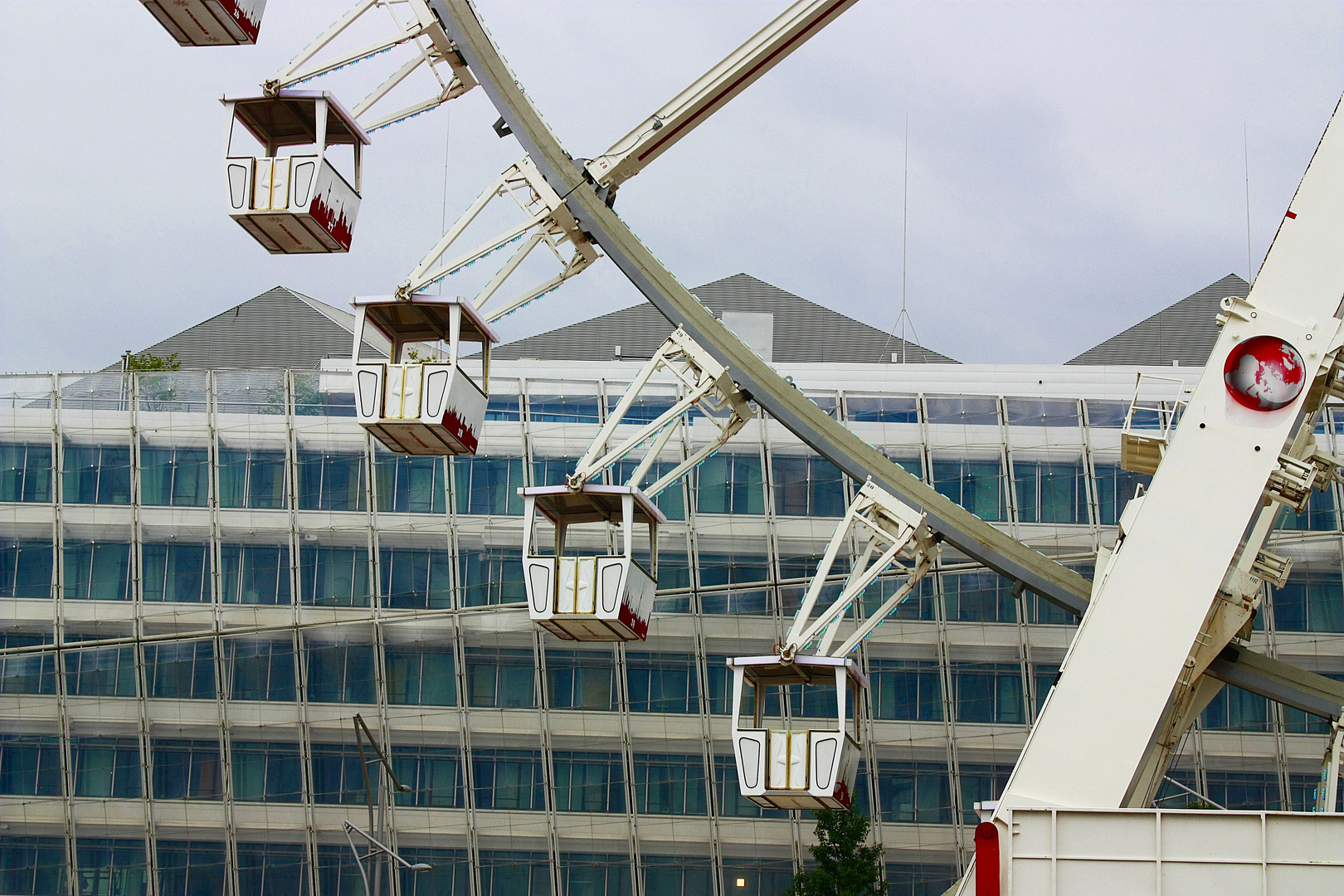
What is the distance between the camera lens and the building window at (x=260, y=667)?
117 ft

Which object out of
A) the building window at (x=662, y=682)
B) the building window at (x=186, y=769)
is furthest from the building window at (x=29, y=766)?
the building window at (x=662, y=682)

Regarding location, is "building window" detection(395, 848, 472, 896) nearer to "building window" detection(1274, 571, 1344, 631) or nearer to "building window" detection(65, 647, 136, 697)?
"building window" detection(65, 647, 136, 697)

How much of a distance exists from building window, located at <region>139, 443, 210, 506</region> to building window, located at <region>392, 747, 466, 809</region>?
6.85 metres

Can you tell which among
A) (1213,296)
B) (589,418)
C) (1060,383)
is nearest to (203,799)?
(589,418)

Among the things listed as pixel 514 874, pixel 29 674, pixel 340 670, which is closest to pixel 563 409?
pixel 340 670

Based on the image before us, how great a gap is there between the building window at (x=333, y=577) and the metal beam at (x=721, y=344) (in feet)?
47.4

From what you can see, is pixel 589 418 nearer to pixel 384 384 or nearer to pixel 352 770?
pixel 352 770

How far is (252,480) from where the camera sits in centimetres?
3656

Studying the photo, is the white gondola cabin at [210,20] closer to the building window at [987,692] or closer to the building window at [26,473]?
the building window at [26,473]

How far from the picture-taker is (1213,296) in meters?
56.5

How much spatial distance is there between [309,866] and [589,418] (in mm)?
10808

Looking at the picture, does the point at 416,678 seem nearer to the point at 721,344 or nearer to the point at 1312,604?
the point at 721,344

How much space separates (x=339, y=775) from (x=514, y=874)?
13.4ft

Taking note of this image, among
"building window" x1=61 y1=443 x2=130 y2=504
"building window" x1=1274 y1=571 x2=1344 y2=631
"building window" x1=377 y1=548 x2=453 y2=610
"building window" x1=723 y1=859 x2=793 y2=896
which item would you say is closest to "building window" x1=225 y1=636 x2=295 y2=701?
"building window" x1=377 y1=548 x2=453 y2=610
